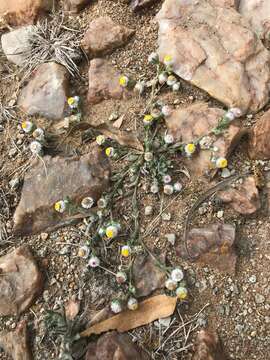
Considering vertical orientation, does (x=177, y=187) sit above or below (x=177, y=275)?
above

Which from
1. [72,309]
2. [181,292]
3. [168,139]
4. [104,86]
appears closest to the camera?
[181,292]

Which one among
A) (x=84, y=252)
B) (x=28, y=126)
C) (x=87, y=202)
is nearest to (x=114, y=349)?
(x=84, y=252)

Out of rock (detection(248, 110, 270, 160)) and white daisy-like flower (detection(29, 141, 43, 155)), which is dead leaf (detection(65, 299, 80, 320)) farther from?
rock (detection(248, 110, 270, 160))

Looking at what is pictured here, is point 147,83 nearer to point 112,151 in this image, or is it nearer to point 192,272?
point 112,151

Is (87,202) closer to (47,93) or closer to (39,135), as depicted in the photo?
(39,135)

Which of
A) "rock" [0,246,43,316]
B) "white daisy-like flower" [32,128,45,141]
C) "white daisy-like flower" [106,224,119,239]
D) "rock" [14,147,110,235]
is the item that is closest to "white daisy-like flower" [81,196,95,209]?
"rock" [14,147,110,235]

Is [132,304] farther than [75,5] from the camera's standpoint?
No

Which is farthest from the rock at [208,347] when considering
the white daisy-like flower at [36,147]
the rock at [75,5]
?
the rock at [75,5]

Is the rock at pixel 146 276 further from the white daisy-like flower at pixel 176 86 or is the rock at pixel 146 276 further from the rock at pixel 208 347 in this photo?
the white daisy-like flower at pixel 176 86
